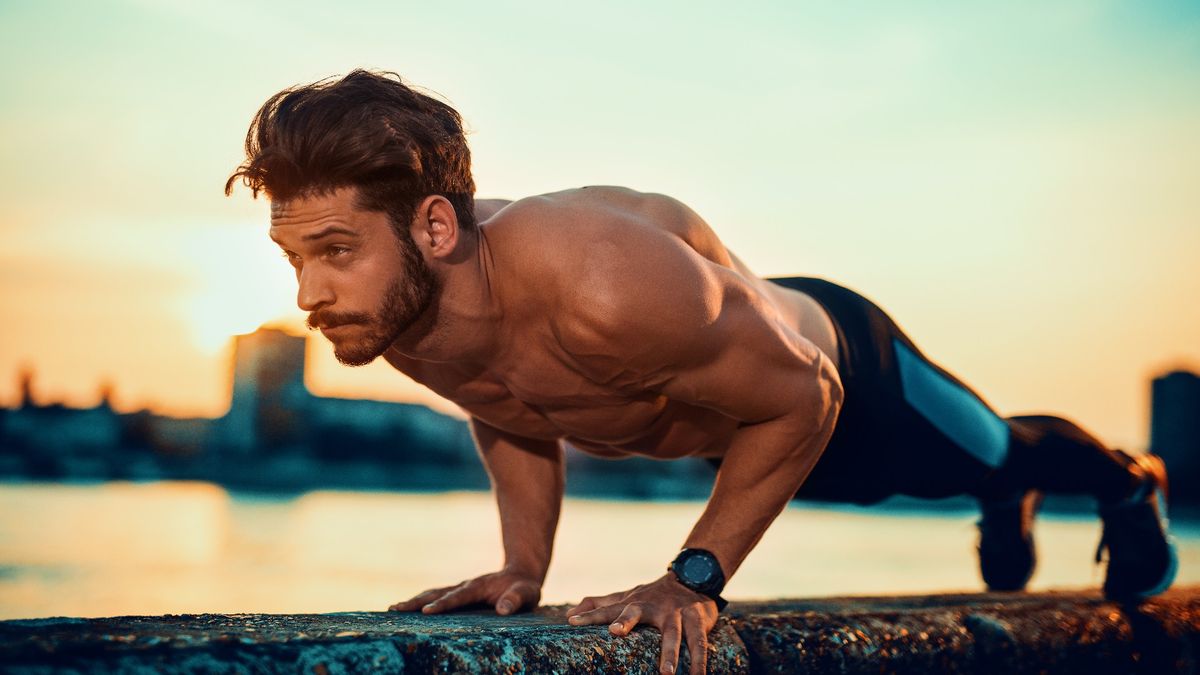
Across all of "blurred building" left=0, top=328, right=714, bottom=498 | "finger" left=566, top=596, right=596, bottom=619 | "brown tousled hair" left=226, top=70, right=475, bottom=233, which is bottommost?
"blurred building" left=0, top=328, right=714, bottom=498

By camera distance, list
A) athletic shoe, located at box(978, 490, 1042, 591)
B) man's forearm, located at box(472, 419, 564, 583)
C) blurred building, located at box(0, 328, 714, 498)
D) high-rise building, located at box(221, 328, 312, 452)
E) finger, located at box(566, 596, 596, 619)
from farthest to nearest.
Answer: high-rise building, located at box(221, 328, 312, 452)
blurred building, located at box(0, 328, 714, 498)
athletic shoe, located at box(978, 490, 1042, 591)
man's forearm, located at box(472, 419, 564, 583)
finger, located at box(566, 596, 596, 619)

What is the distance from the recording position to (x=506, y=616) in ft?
6.20

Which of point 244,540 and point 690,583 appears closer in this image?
point 690,583

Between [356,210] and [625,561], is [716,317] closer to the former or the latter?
[356,210]

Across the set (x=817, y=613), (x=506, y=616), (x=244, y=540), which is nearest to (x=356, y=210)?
(x=506, y=616)

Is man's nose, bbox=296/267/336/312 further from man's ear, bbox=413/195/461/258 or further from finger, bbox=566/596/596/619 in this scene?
finger, bbox=566/596/596/619

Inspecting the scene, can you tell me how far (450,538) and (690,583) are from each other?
19.3 feet

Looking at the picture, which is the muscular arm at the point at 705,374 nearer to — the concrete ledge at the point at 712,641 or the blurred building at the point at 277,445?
the concrete ledge at the point at 712,641

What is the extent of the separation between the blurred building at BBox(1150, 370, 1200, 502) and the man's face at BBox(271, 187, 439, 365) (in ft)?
69.9

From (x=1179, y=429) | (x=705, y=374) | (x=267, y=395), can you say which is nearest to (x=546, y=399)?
(x=705, y=374)

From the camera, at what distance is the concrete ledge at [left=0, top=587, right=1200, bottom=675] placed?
1175mm

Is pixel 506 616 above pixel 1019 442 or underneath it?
underneath

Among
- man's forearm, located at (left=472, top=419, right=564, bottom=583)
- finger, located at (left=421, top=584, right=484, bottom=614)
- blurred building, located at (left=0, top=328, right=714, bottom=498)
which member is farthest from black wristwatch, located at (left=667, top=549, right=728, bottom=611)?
blurred building, located at (left=0, top=328, right=714, bottom=498)

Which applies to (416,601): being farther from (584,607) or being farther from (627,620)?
(627,620)
